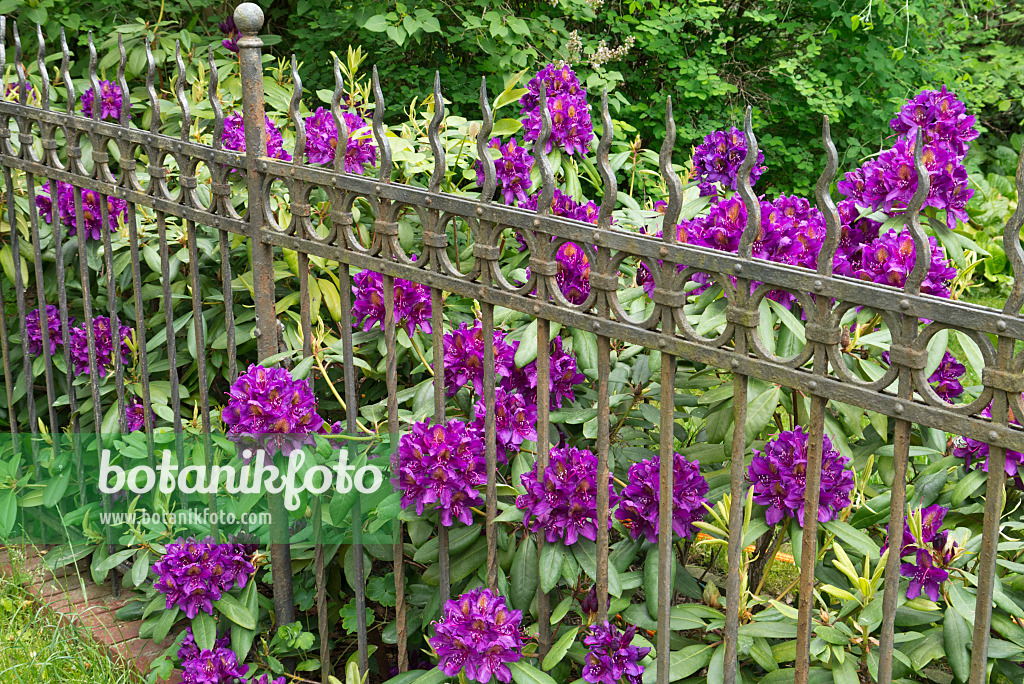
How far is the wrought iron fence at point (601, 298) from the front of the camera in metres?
1.27

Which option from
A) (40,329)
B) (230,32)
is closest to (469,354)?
(40,329)

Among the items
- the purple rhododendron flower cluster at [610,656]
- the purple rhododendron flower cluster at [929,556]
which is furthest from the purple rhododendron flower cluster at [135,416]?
the purple rhododendron flower cluster at [929,556]

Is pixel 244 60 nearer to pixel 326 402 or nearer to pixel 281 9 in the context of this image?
pixel 326 402

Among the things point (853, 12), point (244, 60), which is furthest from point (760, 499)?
point (853, 12)

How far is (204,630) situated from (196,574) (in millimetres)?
134

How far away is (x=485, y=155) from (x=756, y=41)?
18.1 ft

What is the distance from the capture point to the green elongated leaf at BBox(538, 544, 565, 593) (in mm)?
1778

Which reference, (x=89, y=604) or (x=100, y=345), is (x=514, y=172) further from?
(x=89, y=604)

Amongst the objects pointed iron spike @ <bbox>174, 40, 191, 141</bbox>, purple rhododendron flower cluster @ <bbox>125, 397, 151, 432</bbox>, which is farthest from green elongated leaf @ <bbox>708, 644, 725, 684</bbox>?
purple rhododendron flower cluster @ <bbox>125, 397, 151, 432</bbox>

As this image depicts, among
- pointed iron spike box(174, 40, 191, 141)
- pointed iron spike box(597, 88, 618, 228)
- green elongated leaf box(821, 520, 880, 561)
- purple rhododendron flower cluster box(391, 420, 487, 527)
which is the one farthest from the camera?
pointed iron spike box(174, 40, 191, 141)

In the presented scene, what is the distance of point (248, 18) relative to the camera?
6.81 feet

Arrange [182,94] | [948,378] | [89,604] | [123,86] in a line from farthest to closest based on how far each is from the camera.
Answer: [89,604]
[123,86]
[182,94]
[948,378]

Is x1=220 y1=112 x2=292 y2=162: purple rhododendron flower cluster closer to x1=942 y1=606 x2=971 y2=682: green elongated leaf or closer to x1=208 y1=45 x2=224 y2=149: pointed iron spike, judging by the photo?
x1=208 y1=45 x2=224 y2=149: pointed iron spike

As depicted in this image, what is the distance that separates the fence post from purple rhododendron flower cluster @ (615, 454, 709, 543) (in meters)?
0.93
